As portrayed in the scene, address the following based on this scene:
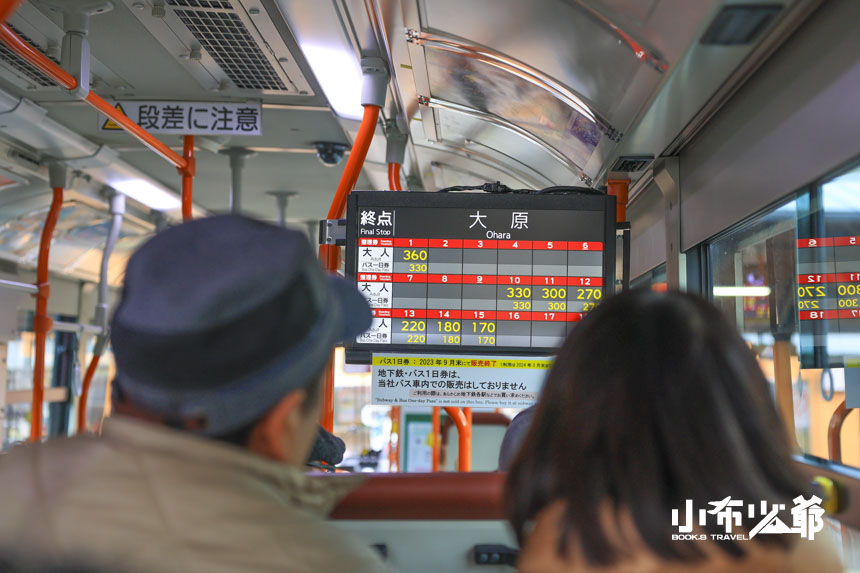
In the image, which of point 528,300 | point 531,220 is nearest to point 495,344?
point 528,300

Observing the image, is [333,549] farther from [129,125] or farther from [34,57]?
[129,125]

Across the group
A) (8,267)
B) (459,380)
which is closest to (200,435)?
(459,380)

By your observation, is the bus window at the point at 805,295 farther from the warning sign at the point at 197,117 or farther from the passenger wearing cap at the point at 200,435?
the warning sign at the point at 197,117

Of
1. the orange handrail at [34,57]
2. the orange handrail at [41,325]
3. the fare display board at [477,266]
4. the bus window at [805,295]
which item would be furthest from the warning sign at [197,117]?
the bus window at [805,295]

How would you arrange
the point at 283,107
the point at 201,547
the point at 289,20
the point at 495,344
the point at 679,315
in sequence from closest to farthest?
1. the point at 201,547
2. the point at 679,315
3. the point at 495,344
4. the point at 289,20
5. the point at 283,107

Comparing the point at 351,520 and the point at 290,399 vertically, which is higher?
the point at 290,399

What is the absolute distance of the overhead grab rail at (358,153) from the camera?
2.85 m

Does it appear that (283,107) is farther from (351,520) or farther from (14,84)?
(351,520)

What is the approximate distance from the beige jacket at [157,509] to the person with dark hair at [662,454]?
1.02 ft

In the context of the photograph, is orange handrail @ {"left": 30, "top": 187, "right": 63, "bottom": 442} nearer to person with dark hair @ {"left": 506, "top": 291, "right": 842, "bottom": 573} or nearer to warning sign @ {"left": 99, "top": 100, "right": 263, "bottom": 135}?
warning sign @ {"left": 99, "top": 100, "right": 263, "bottom": 135}

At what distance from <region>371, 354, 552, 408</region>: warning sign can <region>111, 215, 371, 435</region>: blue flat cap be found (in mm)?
1653

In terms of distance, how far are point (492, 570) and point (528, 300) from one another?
114 cm

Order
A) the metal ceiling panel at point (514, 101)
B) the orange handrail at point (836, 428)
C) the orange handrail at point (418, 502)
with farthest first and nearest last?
the metal ceiling panel at point (514, 101), the orange handrail at point (836, 428), the orange handrail at point (418, 502)

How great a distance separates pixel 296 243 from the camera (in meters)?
0.88
